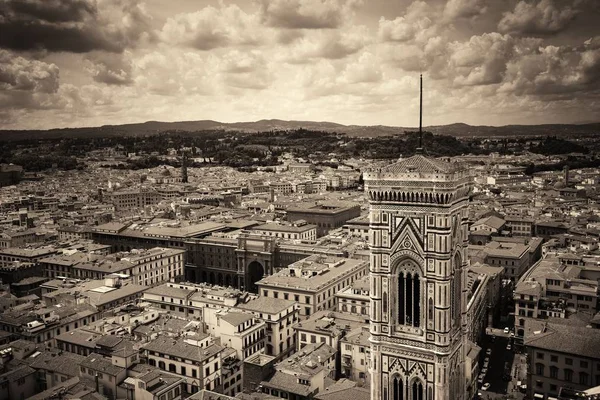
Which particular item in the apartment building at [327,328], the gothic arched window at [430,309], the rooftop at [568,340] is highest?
the gothic arched window at [430,309]

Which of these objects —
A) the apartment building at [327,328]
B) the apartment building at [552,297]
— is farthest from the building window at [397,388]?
the apartment building at [552,297]

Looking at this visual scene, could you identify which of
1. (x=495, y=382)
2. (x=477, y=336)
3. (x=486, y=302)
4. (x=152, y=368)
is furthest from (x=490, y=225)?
(x=152, y=368)

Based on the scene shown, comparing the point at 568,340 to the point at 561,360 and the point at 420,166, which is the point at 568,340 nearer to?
the point at 561,360

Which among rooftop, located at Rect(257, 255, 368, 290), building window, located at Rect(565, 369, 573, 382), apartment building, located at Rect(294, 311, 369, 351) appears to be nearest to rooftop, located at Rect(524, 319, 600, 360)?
building window, located at Rect(565, 369, 573, 382)

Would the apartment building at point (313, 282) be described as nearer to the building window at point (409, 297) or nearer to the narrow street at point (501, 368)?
the narrow street at point (501, 368)

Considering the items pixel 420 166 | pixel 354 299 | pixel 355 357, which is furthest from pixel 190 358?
pixel 420 166

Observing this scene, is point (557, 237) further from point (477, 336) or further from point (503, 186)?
point (503, 186)
